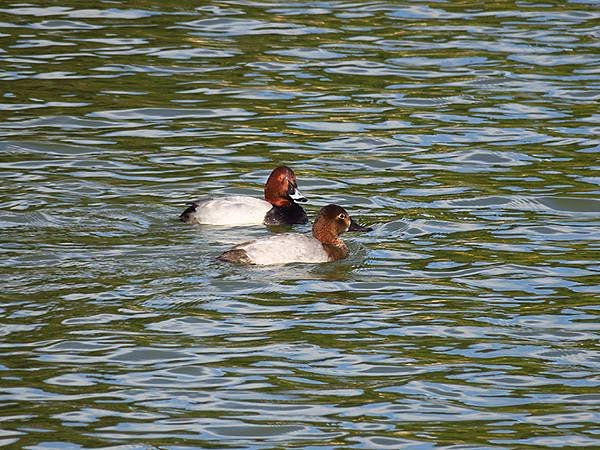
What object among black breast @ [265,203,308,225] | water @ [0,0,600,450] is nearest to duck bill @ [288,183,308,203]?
black breast @ [265,203,308,225]

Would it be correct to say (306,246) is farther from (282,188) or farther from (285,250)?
(282,188)

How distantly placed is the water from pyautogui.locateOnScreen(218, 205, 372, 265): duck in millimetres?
120

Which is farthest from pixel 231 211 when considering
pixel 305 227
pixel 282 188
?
pixel 305 227

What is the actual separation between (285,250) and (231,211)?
1397 mm

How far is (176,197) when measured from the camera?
44.8 feet

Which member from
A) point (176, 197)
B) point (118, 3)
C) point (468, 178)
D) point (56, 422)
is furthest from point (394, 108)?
point (56, 422)

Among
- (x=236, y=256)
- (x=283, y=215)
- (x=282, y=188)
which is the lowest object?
(x=283, y=215)

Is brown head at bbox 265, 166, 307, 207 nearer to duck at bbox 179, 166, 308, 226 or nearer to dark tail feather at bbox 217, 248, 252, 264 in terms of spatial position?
duck at bbox 179, 166, 308, 226

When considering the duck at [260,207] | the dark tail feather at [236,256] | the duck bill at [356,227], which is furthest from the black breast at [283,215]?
the dark tail feather at [236,256]

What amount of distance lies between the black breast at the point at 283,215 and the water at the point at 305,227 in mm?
158

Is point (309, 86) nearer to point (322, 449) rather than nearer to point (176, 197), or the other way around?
point (176, 197)

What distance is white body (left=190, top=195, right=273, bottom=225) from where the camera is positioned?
12.8 metres

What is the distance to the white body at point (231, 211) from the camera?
1280 cm

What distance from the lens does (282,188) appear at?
1315 cm
